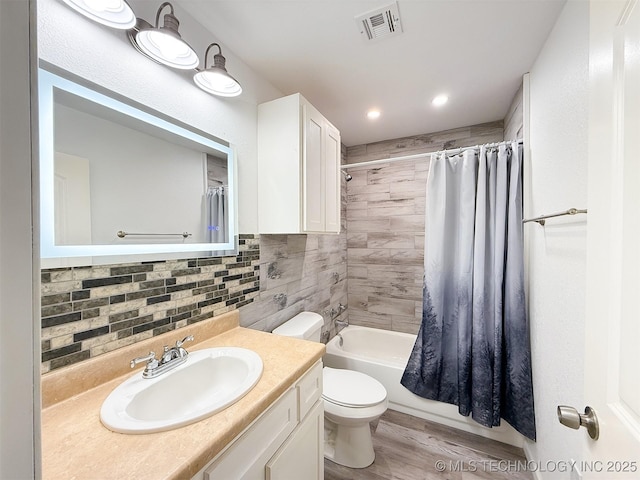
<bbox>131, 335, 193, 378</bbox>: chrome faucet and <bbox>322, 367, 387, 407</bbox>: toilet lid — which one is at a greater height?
<bbox>131, 335, 193, 378</bbox>: chrome faucet

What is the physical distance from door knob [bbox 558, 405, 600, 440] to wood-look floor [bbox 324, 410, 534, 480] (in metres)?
1.34

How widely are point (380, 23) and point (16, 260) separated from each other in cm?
160

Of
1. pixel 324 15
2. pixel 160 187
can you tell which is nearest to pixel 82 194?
pixel 160 187

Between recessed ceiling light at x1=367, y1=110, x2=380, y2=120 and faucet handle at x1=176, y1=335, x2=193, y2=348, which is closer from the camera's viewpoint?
faucet handle at x1=176, y1=335, x2=193, y2=348

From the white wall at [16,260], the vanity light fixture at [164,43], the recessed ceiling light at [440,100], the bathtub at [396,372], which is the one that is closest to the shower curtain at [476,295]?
the bathtub at [396,372]

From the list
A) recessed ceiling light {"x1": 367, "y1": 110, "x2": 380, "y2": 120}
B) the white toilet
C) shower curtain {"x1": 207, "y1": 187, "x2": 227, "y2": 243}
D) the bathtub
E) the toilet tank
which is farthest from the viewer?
recessed ceiling light {"x1": 367, "y1": 110, "x2": 380, "y2": 120}

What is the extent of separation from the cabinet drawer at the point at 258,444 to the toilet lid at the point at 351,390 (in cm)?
64

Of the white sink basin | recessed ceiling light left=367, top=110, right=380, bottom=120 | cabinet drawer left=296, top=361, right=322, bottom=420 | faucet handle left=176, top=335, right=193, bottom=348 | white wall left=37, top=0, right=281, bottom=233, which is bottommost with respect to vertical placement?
cabinet drawer left=296, top=361, right=322, bottom=420

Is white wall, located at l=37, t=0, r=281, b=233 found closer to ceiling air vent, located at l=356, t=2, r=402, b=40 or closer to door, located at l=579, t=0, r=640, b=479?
ceiling air vent, located at l=356, t=2, r=402, b=40

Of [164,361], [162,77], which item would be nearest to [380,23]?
[162,77]

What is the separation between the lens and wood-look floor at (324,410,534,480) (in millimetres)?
1521

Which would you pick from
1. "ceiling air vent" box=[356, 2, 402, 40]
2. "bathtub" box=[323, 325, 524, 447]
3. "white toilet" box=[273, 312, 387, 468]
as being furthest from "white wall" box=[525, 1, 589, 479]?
"white toilet" box=[273, 312, 387, 468]

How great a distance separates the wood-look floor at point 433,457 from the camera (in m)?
1.52

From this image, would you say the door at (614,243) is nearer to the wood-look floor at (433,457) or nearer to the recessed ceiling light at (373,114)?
the wood-look floor at (433,457)
